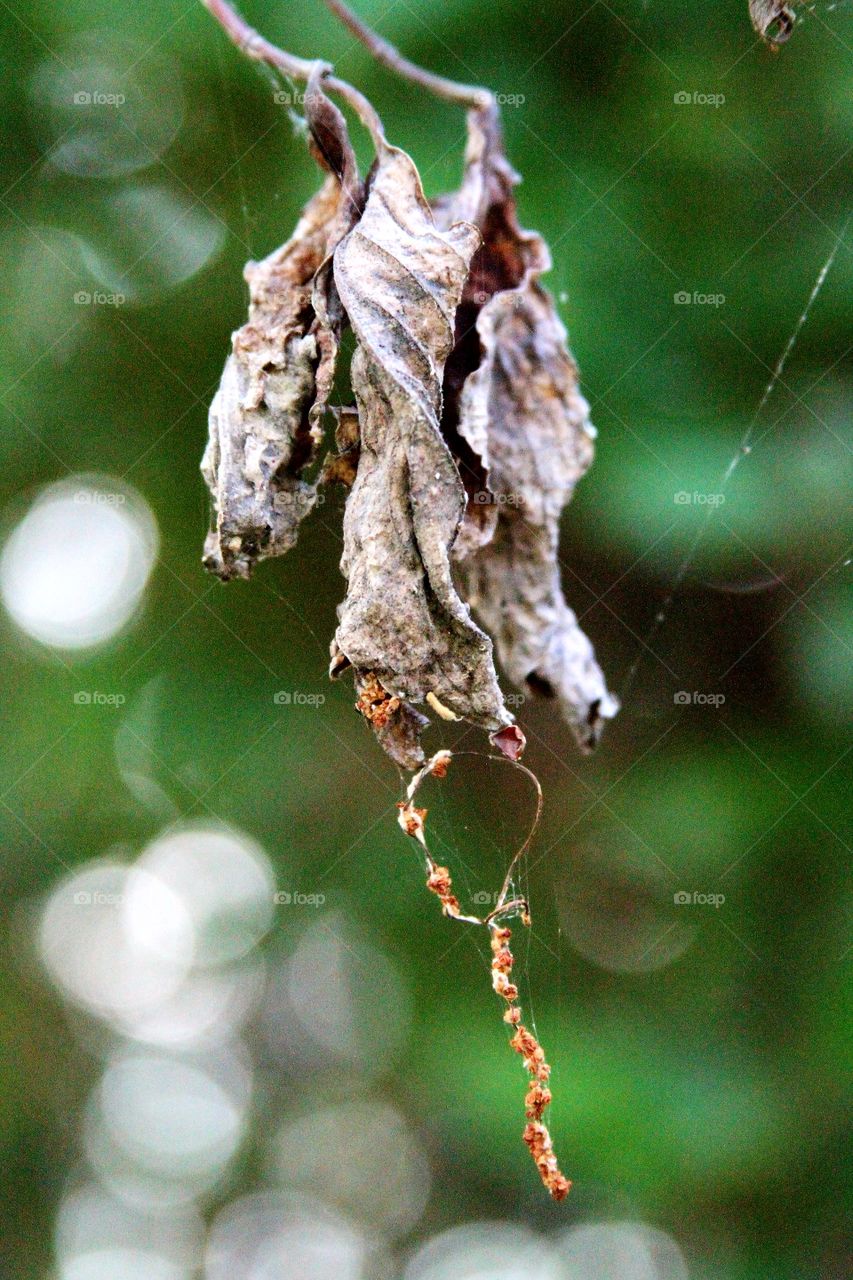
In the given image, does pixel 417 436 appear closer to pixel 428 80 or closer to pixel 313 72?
pixel 313 72

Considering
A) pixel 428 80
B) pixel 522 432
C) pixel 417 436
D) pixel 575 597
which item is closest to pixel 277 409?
pixel 417 436

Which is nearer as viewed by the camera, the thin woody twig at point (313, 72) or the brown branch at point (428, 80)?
the thin woody twig at point (313, 72)

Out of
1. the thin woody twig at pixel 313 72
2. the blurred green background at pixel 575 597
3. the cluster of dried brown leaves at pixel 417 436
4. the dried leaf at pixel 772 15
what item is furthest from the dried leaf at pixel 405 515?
the blurred green background at pixel 575 597

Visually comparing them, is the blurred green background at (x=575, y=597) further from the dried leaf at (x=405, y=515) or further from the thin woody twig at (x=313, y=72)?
the dried leaf at (x=405, y=515)

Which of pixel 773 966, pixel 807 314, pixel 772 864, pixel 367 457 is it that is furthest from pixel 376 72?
pixel 773 966

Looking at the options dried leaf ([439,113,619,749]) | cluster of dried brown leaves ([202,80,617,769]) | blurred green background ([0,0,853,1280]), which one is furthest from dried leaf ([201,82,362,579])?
blurred green background ([0,0,853,1280])

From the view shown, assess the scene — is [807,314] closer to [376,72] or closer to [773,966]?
[376,72]

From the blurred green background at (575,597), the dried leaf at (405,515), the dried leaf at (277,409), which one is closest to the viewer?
the dried leaf at (405,515)
